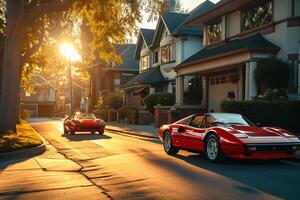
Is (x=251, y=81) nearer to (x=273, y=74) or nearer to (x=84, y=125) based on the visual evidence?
(x=273, y=74)

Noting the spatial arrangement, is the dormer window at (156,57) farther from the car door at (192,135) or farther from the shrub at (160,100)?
the car door at (192,135)

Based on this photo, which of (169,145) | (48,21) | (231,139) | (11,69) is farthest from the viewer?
(48,21)

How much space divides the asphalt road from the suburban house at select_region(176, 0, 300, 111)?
10653 millimetres

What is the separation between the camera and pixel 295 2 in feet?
74.4

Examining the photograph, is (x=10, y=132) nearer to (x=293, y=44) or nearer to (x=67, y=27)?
(x=67, y=27)

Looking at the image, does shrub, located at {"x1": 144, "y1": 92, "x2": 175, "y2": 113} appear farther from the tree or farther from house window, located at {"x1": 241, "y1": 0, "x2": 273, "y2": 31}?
the tree

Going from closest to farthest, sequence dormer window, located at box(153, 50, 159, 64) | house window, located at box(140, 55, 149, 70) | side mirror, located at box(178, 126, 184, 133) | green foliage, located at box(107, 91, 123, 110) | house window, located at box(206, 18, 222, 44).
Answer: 1. side mirror, located at box(178, 126, 184, 133)
2. house window, located at box(206, 18, 222, 44)
3. dormer window, located at box(153, 50, 159, 64)
4. house window, located at box(140, 55, 149, 70)
5. green foliage, located at box(107, 91, 123, 110)

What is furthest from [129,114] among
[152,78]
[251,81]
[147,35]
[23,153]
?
[23,153]

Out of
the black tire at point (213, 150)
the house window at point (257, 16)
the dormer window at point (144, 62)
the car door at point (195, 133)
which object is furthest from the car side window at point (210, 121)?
the dormer window at point (144, 62)

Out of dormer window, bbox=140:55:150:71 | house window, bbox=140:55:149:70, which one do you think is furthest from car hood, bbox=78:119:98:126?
house window, bbox=140:55:149:70

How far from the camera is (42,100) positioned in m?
96.2

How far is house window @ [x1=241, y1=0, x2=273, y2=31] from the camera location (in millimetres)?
24641

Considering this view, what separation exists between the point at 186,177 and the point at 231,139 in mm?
2005

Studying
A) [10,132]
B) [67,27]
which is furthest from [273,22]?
[10,132]
